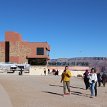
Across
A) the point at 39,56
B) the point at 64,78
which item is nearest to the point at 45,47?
the point at 39,56

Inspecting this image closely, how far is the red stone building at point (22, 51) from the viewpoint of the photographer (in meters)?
119

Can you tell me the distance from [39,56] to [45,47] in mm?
3451

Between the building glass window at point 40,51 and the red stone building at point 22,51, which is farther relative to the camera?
the red stone building at point 22,51

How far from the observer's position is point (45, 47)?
119m

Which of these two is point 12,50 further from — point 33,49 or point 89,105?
point 89,105

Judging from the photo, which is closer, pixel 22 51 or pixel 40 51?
pixel 40 51

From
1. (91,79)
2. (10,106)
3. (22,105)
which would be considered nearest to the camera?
(10,106)

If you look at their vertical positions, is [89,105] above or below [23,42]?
below

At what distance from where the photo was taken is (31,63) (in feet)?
398

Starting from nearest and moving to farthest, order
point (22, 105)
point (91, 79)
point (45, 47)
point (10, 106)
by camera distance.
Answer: point (10, 106)
point (22, 105)
point (91, 79)
point (45, 47)

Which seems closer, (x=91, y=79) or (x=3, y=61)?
(x=91, y=79)

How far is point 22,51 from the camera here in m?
120

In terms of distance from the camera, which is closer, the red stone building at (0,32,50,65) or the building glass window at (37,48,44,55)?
the building glass window at (37,48,44,55)

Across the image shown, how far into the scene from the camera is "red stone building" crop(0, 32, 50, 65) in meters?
119
